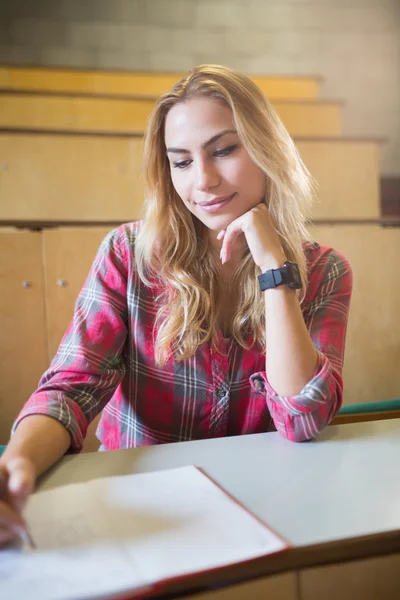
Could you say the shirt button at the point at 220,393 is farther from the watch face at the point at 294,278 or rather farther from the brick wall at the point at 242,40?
the brick wall at the point at 242,40

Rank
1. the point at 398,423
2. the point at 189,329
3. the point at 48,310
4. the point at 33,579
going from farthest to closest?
1. the point at 48,310
2. the point at 189,329
3. the point at 398,423
4. the point at 33,579

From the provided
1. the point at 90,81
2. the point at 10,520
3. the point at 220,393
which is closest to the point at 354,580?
the point at 10,520

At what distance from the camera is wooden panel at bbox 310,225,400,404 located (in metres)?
1.75

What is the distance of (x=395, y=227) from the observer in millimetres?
1856

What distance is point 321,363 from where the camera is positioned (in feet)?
2.59

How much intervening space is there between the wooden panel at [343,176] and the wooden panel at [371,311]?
93 mm

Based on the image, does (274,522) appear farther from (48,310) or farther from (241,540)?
(48,310)

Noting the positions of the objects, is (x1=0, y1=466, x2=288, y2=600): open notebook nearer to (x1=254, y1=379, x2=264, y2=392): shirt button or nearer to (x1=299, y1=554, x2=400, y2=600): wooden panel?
(x1=299, y1=554, x2=400, y2=600): wooden panel

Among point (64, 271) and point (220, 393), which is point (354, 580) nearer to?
point (220, 393)

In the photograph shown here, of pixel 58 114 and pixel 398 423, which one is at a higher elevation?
pixel 58 114

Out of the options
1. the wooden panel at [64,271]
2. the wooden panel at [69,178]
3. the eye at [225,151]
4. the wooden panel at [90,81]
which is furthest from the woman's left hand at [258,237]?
the wooden panel at [90,81]

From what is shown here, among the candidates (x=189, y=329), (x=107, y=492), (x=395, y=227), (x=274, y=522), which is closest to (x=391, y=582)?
(x=274, y=522)

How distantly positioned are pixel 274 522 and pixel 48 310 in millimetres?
1184

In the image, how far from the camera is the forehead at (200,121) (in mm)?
871
